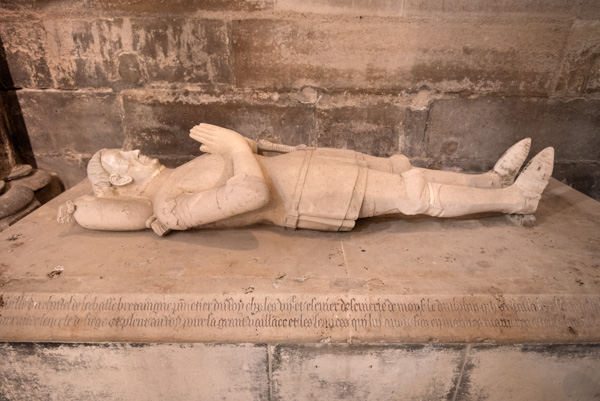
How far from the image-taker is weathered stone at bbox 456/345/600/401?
206 centimetres

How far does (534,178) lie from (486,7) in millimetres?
1700

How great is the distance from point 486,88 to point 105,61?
3666 mm

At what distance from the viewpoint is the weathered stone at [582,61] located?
3445 millimetres

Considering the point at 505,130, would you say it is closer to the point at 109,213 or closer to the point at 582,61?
the point at 582,61

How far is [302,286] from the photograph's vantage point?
2.21 meters

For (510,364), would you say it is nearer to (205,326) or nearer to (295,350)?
(295,350)

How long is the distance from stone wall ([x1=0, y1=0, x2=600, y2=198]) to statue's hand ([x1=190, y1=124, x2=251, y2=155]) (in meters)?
1.00

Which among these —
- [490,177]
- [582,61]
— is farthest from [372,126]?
[582,61]

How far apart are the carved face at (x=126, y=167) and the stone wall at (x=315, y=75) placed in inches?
38.4

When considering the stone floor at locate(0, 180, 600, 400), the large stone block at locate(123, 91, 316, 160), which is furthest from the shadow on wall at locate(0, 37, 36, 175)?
the stone floor at locate(0, 180, 600, 400)

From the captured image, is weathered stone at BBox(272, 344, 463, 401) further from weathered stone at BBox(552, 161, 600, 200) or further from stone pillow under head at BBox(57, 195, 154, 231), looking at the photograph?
weathered stone at BBox(552, 161, 600, 200)

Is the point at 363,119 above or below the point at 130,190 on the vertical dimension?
above

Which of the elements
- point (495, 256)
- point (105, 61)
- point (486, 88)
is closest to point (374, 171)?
point (495, 256)

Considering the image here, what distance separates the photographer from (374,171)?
108 inches
